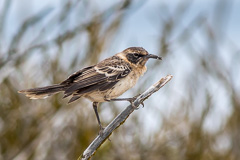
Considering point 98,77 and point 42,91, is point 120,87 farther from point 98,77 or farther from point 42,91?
point 42,91

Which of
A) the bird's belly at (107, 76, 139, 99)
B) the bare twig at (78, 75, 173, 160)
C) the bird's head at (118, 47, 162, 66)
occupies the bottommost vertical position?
the bare twig at (78, 75, 173, 160)

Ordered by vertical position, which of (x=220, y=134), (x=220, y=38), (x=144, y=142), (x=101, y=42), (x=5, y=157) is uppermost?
(x=101, y=42)

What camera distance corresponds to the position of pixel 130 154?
8.46 meters

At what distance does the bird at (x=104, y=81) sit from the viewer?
5008mm

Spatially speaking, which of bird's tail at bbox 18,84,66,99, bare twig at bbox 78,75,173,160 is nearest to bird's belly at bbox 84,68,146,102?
bird's tail at bbox 18,84,66,99

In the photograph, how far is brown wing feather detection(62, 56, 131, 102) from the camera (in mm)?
4977

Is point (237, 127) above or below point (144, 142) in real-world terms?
below

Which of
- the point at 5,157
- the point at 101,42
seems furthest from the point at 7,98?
the point at 101,42

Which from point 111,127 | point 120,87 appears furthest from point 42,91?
point 111,127

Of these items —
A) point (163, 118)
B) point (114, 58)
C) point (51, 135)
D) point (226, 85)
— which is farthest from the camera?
point (163, 118)

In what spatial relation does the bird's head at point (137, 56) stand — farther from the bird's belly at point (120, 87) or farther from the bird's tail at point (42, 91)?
the bird's tail at point (42, 91)

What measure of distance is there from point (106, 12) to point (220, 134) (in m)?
3.72

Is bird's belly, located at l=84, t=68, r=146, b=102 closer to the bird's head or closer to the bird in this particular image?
the bird

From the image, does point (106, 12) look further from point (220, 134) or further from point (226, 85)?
point (220, 134)
